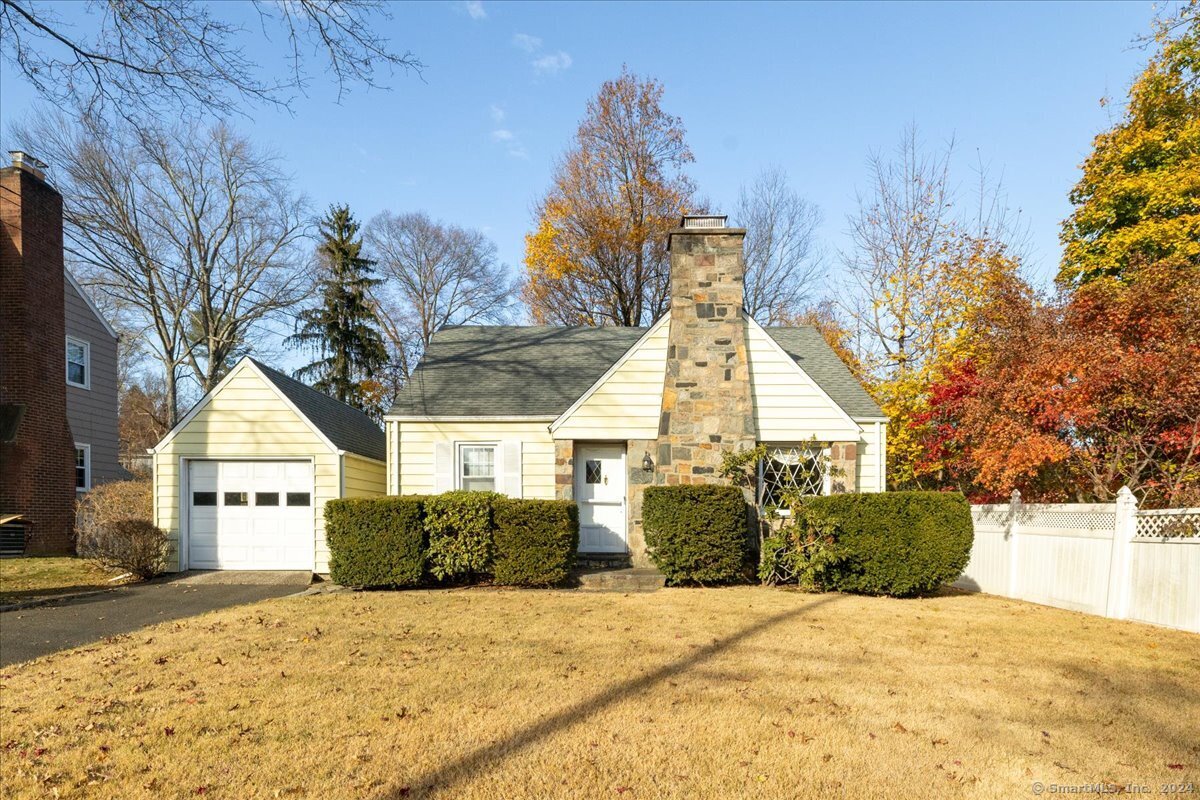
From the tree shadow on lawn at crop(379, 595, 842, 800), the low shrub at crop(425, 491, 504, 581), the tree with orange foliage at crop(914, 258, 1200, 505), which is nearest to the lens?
the tree shadow on lawn at crop(379, 595, 842, 800)

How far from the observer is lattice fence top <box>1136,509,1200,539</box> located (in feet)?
26.6

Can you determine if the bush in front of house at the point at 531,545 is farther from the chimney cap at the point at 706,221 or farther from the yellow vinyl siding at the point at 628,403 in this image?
the chimney cap at the point at 706,221

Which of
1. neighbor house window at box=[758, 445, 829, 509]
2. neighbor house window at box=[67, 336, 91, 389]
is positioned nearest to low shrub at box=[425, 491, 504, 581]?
neighbor house window at box=[758, 445, 829, 509]

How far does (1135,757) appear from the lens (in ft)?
13.9

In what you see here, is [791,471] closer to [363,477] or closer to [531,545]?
[531,545]

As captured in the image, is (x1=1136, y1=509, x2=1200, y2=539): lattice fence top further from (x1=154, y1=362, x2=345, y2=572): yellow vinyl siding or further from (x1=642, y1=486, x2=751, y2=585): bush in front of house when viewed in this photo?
(x1=154, y1=362, x2=345, y2=572): yellow vinyl siding

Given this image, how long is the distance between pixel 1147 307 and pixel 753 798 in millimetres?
10812

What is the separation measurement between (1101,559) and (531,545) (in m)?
7.51

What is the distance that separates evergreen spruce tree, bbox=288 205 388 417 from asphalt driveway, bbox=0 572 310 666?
17436mm

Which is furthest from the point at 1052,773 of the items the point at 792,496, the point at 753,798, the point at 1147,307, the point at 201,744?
the point at 1147,307

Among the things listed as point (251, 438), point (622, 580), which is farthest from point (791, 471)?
point (251, 438)

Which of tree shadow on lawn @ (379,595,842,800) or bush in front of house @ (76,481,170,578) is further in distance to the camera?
bush in front of house @ (76,481,170,578)

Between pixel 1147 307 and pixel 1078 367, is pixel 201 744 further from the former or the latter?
pixel 1147 307

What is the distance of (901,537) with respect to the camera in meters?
10.2
